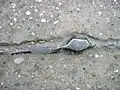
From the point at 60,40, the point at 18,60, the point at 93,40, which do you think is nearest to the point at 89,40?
the point at 93,40

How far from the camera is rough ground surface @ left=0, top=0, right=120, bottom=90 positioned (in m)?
1.60

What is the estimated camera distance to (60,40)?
1.70 metres

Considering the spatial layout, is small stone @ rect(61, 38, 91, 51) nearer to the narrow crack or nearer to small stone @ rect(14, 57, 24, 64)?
the narrow crack

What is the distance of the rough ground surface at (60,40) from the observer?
62.9 inches

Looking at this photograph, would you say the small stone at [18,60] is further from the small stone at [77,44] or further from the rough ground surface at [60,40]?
the small stone at [77,44]

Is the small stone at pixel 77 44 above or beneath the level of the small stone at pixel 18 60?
above

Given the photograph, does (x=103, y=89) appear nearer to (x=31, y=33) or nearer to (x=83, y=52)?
(x=83, y=52)

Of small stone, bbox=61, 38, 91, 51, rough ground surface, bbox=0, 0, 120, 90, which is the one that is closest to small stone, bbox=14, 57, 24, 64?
rough ground surface, bbox=0, 0, 120, 90

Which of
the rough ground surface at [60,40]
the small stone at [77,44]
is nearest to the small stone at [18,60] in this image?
the rough ground surface at [60,40]

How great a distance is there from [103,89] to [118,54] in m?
0.23

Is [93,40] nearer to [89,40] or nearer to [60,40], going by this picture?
[89,40]

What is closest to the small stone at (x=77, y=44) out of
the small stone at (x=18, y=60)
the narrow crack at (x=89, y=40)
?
the narrow crack at (x=89, y=40)

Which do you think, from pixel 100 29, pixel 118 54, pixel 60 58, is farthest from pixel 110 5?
pixel 60 58

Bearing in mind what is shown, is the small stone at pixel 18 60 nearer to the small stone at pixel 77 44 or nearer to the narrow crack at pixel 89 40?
the narrow crack at pixel 89 40
